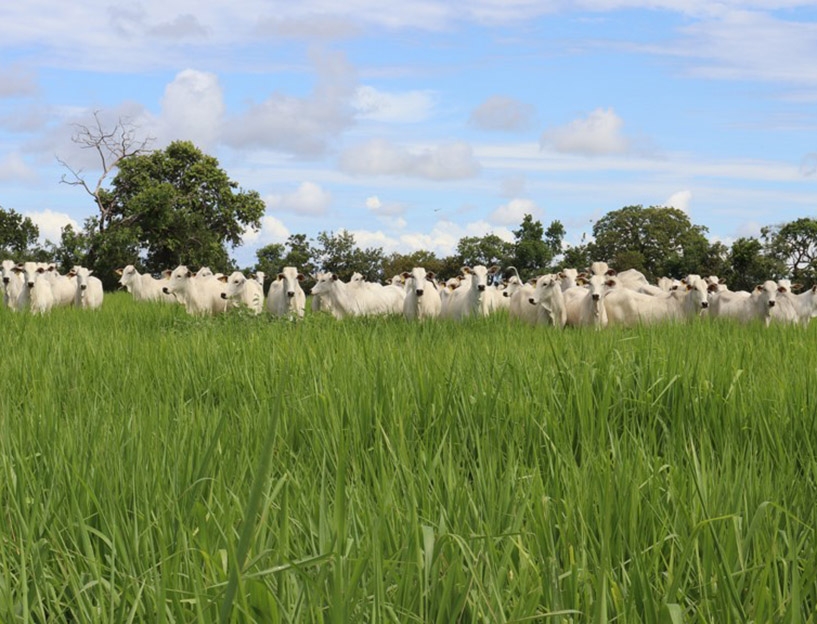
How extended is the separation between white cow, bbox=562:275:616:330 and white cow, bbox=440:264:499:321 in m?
1.12

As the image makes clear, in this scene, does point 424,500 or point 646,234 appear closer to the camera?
point 424,500

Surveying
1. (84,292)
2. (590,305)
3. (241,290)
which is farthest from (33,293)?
(590,305)

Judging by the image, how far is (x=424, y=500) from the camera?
2463 mm

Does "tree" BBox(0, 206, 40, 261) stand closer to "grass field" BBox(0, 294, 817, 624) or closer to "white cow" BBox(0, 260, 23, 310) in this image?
"white cow" BBox(0, 260, 23, 310)

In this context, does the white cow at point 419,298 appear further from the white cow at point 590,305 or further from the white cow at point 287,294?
the white cow at point 590,305

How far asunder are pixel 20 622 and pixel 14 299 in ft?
53.0

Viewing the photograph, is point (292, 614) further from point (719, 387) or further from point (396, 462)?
point (719, 387)

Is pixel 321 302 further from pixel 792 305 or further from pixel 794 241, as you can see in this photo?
pixel 794 241

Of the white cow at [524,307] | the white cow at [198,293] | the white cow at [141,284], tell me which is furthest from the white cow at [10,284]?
the white cow at [524,307]

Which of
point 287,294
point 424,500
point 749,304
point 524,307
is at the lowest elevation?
point 424,500

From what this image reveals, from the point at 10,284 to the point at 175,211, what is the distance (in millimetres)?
16364

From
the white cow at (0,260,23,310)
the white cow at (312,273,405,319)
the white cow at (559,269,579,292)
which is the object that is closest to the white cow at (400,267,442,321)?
the white cow at (312,273,405,319)

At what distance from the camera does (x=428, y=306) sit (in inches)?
512

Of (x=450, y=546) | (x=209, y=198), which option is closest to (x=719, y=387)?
(x=450, y=546)
